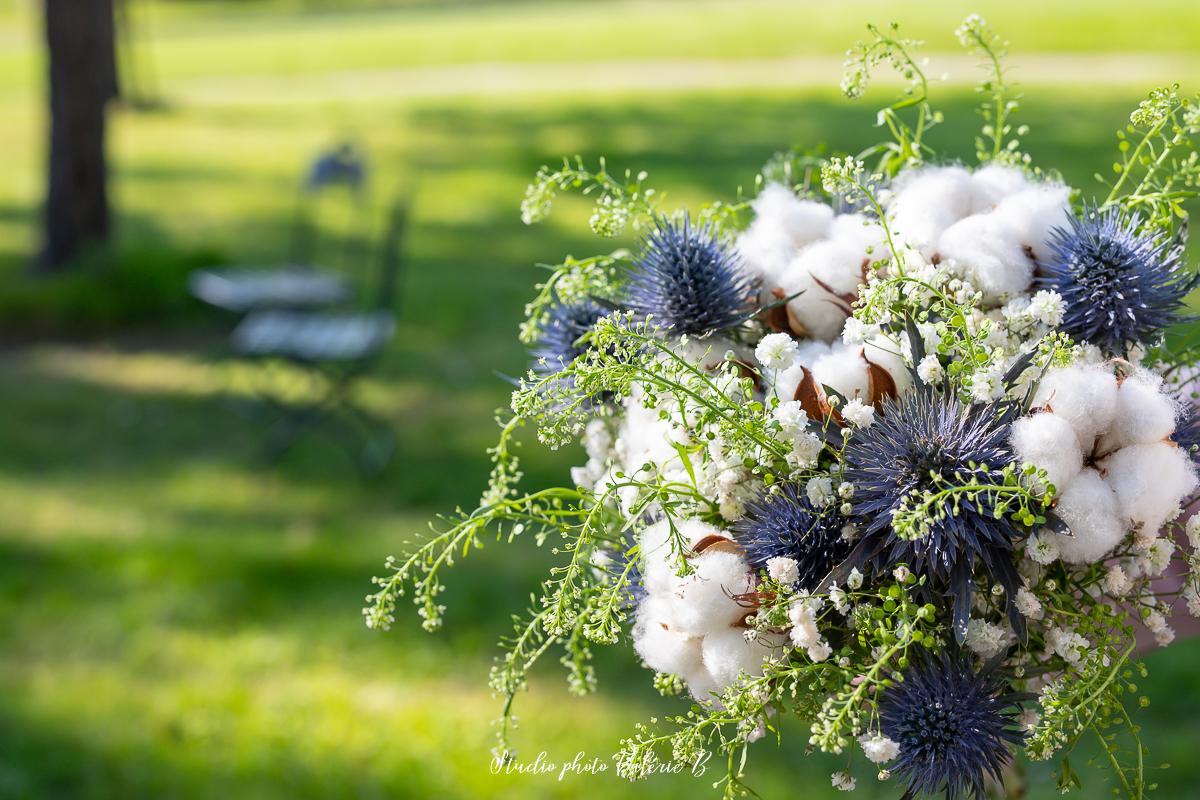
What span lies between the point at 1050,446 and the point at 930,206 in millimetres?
397

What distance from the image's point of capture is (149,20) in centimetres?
3778

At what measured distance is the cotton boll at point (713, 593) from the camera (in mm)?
1423

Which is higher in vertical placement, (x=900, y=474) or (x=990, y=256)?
(x=990, y=256)

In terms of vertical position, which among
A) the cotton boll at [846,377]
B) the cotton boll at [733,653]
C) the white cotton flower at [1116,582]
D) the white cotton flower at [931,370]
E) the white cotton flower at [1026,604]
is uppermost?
the cotton boll at [846,377]

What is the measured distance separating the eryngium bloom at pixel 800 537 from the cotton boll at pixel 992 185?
1.59 feet

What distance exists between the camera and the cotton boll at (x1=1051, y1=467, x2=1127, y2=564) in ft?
4.38

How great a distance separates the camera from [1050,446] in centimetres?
133

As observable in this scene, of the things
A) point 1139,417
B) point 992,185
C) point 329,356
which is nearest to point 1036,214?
point 992,185

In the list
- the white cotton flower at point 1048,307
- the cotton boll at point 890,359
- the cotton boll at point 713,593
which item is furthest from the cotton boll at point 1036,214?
the cotton boll at point 713,593

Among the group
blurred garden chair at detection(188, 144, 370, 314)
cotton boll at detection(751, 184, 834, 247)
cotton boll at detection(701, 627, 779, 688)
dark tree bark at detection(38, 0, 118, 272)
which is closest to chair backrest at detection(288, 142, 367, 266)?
blurred garden chair at detection(188, 144, 370, 314)

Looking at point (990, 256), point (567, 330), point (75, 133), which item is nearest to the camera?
point (990, 256)

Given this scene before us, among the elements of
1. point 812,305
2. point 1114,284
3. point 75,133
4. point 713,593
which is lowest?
point 713,593

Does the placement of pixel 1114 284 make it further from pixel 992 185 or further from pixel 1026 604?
pixel 1026 604

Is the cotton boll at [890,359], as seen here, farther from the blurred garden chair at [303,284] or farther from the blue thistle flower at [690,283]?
the blurred garden chair at [303,284]
